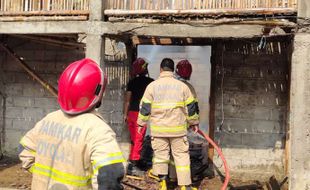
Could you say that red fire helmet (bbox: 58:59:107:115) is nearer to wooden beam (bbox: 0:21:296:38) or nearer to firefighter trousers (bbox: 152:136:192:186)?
wooden beam (bbox: 0:21:296:38)

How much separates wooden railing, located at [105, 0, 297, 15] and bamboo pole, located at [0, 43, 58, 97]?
2.33 meters

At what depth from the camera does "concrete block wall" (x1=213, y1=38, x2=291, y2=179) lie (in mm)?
6832

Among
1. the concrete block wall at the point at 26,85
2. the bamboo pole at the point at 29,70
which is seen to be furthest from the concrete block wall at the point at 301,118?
the bamboo pole at the point at 29,70

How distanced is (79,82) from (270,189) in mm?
4857

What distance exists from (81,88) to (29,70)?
5.90m

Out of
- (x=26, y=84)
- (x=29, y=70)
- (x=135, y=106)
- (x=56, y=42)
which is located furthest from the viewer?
(x=26, y=84)

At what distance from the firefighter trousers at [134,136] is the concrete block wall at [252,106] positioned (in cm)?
137

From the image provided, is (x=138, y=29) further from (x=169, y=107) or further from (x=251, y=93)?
(x=251, y=93)

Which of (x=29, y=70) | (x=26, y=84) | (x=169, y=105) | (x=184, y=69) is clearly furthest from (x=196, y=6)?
(x=26, y=84)

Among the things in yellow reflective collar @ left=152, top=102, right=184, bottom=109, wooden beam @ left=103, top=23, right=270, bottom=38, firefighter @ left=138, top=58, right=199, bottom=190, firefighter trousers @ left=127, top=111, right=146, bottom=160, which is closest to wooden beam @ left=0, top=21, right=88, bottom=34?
wooden beam @ left=103, top=23, right=270, bottom=38

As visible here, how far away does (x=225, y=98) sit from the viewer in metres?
7.07

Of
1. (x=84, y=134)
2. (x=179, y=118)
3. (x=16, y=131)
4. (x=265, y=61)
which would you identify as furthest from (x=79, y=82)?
(x=16, y=131)

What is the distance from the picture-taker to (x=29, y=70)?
7.64 m

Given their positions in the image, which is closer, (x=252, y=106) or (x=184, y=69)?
(x=184, y=69)
